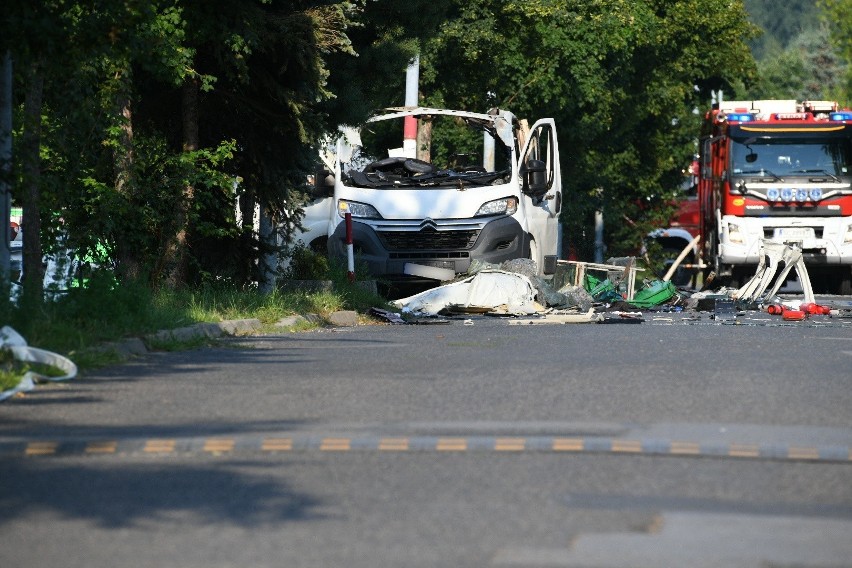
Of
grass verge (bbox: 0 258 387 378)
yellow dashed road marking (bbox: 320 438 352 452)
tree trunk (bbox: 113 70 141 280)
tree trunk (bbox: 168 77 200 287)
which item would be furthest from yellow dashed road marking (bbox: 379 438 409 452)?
tree trunk (bbox: 168 77 200 287)

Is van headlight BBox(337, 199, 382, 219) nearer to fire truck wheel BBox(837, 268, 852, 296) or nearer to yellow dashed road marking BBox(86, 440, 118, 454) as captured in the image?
A: fire truck wheel BBox(837, 268, 852, 296)

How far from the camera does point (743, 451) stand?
7.14 metres

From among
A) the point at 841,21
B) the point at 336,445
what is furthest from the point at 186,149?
the point at 841,21

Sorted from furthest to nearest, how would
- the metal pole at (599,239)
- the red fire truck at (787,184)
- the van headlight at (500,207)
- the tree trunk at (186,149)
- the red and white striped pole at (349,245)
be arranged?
the metal pole at (599,239) < the red fire truck at (787,184) < the van headlight at (500,207) < the red and white striped pole at (349,245) < the tree trunk at (186,149)

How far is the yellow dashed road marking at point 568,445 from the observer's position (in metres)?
7.16

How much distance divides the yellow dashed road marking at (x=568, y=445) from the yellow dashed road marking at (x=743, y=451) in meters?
0.62

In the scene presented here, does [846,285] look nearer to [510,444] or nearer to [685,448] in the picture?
[685,448]

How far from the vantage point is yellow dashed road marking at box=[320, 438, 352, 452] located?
23.4ft

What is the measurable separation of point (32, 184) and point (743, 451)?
A: 7.25 m

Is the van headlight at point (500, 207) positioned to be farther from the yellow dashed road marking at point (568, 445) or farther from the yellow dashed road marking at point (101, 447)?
the yellow dashed road marking at point (101, 447)

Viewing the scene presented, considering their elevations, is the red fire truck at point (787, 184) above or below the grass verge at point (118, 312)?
above

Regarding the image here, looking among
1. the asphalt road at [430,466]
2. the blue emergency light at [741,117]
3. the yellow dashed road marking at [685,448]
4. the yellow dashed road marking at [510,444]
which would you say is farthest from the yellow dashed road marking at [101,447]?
the blue emergency light at [741,117]

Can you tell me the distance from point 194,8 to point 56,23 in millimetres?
5368

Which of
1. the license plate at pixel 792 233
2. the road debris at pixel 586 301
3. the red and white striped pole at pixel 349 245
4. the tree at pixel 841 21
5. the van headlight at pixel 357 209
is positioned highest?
the tree at pixel 841 21
